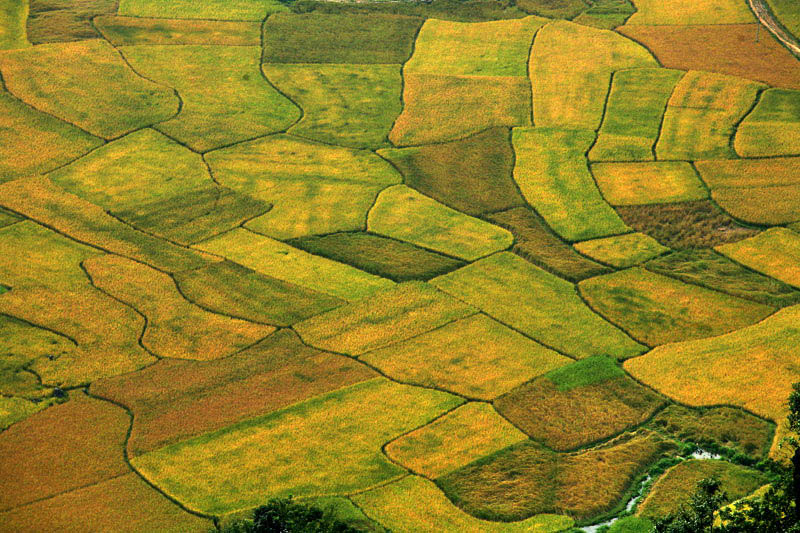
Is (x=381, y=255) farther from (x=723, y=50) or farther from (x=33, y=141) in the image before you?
(x=723, y=50)

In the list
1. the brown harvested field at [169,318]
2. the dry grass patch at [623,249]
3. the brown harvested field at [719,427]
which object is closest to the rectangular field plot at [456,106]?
the dry grass patch at [623,249]

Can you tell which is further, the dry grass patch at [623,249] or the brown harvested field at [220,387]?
the dry grass patch at [623,249]

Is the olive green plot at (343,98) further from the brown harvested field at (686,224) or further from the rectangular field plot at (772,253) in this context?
the rectangular field plot at (772,253)

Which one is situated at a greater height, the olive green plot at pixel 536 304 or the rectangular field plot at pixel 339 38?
the rectangular field plot at pixel 339 38

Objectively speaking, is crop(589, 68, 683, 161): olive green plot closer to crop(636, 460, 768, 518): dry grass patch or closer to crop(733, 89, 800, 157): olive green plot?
crop(733, 89, 800, 157): olive green plot

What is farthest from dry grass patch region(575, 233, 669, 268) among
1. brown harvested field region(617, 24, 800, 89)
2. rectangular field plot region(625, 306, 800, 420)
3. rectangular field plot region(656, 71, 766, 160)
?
brown harvested field region(617, 24, 800, 89)

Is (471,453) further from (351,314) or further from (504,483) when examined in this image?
(351,314)

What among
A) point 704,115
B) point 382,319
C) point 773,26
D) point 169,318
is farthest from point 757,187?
point 169,318
